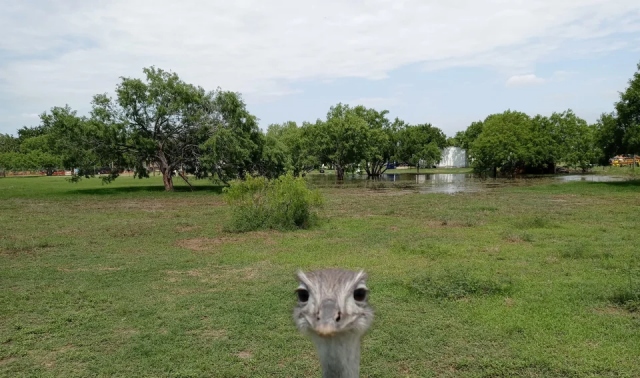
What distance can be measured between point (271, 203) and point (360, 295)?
11090mm

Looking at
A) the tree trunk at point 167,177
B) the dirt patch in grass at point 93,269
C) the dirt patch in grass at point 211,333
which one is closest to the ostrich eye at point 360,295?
the dirt patch in grass at point 211,333

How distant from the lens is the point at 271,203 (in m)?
13.1

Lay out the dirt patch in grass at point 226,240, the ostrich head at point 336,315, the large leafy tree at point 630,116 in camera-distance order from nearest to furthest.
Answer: the ostrich head at point 336,315, the dirt patch in grass at point 226,240, the large leafy tree at point 630,116

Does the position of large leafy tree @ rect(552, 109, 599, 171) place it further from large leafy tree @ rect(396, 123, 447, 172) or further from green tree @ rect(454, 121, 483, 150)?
green tree @ rect(454, 121, 483, 150)

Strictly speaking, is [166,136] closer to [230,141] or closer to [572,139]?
[230,141]

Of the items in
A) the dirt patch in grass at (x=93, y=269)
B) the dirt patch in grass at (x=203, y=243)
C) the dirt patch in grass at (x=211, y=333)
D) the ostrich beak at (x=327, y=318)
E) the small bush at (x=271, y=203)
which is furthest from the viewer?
the small bush at (x=271, y=203)

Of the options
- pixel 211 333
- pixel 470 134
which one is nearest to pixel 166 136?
pixel 211 333

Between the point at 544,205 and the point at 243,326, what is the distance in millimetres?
15992

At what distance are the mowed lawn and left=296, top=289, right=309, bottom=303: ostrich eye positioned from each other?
252 centimetres

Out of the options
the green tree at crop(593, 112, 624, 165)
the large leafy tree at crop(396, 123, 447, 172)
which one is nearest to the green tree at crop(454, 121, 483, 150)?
the large leafy tree at crop(396, 123, 447, 172)

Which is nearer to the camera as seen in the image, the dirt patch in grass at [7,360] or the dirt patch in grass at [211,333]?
the dirt patch in grass at [7,360]

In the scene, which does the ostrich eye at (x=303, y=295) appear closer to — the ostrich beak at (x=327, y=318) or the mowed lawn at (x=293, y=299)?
the ostrich beak at (x=327, y=318)

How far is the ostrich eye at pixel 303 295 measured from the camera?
6.86ft

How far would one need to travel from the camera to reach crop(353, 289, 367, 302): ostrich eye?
2.07 metres
